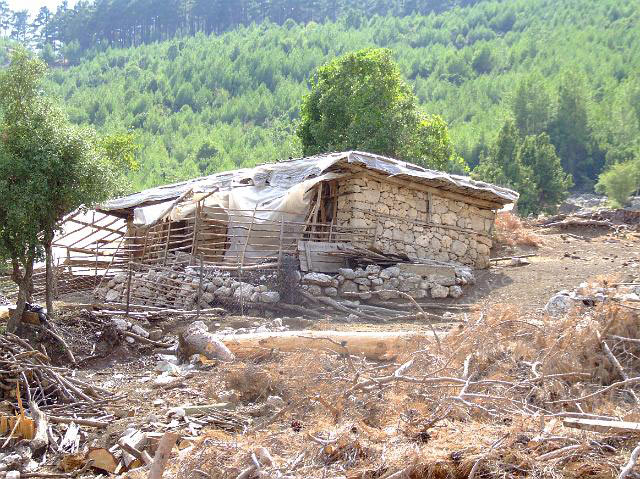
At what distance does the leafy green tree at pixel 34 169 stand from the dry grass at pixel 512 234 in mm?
10537

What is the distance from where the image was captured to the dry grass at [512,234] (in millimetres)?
17922

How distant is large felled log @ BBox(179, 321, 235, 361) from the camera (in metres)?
8.62

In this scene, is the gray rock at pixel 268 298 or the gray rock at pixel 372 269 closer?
the gray rock at pixel 268 298

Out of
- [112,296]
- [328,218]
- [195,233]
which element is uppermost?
[328,218]

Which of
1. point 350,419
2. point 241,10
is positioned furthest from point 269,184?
point 241,10

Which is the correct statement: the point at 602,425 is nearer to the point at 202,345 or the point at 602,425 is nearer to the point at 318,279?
the point at 202,345

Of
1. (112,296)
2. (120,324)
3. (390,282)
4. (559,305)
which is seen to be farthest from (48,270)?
(559,305)

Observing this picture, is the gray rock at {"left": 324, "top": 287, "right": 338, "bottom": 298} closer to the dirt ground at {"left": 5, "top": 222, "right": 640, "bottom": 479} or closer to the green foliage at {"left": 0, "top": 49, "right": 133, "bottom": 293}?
the dirt ground at {"left": 5, "top": 222, "right": 640, "bottom": 479}

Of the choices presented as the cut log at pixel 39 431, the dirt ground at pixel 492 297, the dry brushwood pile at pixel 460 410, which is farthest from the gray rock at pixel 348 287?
the cut log at pixel 39 431

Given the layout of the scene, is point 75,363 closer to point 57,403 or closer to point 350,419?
point 57,403

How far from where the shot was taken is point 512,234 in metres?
18.2

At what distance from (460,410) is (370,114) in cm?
1812

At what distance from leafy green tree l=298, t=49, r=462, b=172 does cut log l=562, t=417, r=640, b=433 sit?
18.0 metres

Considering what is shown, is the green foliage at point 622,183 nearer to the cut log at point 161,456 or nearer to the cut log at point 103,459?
the cut log at point 103,459
